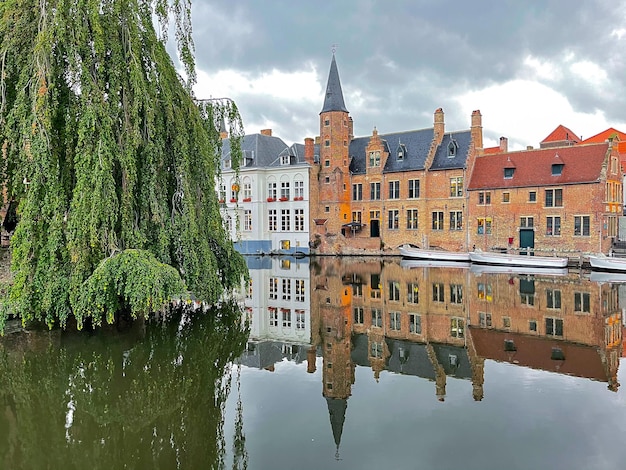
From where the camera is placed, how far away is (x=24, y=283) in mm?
9398

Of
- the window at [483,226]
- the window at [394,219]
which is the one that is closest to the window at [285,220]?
the window at [394,219]

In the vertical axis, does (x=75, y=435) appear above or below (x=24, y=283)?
below

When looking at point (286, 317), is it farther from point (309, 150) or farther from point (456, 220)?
point (309, 150)

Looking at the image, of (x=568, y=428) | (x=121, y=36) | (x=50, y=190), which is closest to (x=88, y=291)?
(x=50, y=190)

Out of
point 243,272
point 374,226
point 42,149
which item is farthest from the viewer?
point 374,226

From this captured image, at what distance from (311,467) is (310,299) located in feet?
39.2

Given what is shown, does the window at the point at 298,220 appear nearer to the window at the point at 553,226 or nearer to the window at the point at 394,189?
the window at the point at 394,189

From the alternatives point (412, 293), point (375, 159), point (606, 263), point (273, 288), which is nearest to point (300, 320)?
point (412, 293)

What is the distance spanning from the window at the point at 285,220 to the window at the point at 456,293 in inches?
811

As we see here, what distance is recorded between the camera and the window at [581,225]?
29656 mm

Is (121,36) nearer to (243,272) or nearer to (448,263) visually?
(243,272)

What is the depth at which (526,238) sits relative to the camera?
105 feet

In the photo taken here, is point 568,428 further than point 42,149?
No

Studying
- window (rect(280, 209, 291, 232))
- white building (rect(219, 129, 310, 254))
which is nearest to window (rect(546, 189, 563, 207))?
white building (rect(219, 129, 310, 254))
